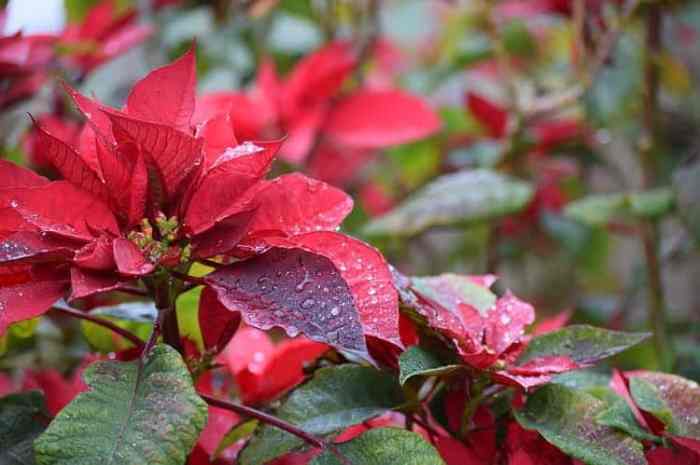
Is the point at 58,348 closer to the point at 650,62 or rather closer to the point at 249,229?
the point at 249,229

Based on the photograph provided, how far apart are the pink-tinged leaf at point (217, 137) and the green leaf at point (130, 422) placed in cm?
13

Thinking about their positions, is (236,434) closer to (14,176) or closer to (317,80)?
(14,176)

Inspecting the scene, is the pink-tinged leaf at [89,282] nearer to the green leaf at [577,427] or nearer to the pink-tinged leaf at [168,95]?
the pink-tinged leaf at [168,95]

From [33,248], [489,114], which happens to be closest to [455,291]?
[33,248]

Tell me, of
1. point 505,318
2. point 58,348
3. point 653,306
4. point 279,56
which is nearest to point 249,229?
point 505,318

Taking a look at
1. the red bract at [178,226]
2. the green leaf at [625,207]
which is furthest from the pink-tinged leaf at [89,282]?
the green leaf at [625,207]

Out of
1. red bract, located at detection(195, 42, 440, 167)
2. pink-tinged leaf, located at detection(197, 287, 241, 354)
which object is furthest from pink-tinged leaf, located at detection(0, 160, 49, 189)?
red bract, located at detection(195, 42, 440, 167)

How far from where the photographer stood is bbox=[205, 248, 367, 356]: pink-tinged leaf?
0.42 meters

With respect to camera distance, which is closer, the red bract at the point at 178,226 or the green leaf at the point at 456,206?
the red bract at the point at 178,226

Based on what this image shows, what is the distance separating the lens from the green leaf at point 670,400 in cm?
51

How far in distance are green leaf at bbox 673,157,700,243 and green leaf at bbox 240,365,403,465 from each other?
53 cm

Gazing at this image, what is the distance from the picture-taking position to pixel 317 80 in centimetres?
100

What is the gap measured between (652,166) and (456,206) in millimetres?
270

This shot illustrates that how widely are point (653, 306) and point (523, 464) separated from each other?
59cm
